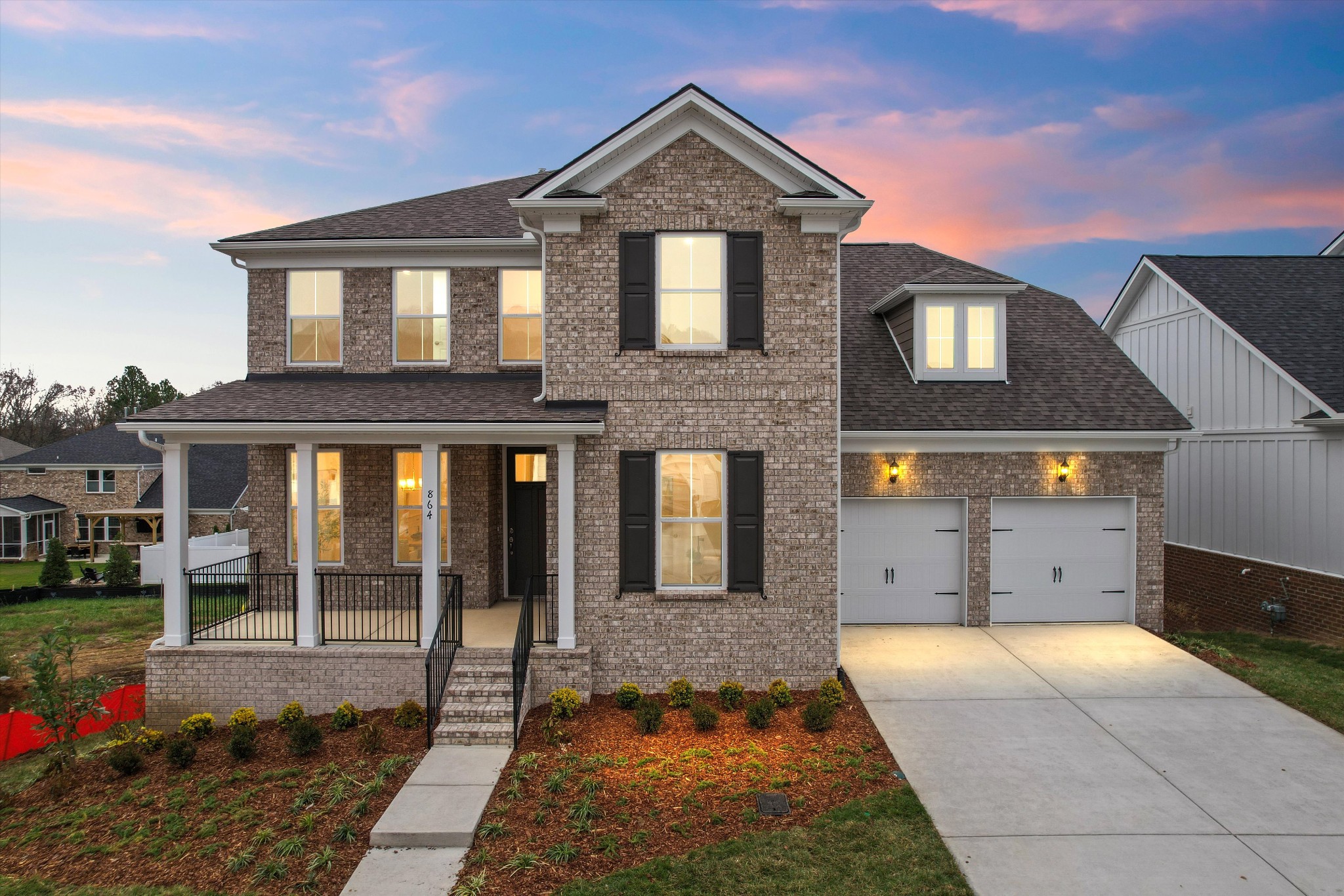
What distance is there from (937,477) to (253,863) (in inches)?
423

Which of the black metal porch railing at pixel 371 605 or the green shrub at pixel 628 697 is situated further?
the black metal porch railing at pixel 371 605

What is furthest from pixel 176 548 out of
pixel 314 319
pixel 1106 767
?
pixel 1106 767

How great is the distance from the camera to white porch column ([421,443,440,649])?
8727mm

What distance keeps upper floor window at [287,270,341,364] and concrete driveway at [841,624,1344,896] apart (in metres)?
9.99

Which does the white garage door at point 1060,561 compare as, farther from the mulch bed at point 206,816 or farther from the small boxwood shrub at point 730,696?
the mulch bed at point 206,816

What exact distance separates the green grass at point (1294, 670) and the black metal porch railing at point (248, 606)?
13.4 metres

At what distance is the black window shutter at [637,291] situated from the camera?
29.5 feet

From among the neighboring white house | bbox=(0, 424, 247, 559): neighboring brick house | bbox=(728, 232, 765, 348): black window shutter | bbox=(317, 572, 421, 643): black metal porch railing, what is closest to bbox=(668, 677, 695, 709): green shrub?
bbox=(317, 572, 421, 643): black metal porch railing

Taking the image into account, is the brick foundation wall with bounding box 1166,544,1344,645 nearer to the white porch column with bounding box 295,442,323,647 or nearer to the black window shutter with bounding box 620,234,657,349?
the black window shutter with bounding box 620,234,657,349

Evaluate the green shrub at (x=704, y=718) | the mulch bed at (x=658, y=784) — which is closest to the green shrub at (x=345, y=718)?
the mulch bed at (x=658, y=784)

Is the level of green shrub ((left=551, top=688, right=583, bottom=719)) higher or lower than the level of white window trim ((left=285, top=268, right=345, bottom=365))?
lower

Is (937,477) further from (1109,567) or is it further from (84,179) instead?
(84,179)

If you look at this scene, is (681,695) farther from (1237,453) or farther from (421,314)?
(1237,453)

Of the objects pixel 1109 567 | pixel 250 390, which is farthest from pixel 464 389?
pixel 1109 567
